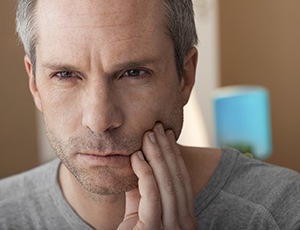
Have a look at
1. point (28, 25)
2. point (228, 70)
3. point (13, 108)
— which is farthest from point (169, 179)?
point (228, 70)

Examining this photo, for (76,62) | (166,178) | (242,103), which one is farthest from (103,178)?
(242,103)

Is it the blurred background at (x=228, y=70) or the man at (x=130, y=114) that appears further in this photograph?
the blurred background at (x=228, y=70)

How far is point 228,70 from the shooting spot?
5.43 meters

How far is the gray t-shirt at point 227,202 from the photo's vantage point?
1.72 metres

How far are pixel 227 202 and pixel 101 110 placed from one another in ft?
1.61

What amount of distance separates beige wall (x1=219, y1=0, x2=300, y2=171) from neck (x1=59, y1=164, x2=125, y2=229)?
145 inches

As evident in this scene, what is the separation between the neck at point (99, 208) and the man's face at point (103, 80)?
0.62ft

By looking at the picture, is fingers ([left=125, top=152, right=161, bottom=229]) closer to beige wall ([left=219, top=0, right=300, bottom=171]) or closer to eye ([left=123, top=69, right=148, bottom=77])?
eye ([left=123, top=69, right=148, bottom=77])

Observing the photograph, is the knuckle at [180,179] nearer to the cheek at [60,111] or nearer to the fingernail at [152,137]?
the fingernail at [152,137]

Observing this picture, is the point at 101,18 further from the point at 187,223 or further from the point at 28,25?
the point at 187,223

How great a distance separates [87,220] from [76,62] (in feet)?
1.67

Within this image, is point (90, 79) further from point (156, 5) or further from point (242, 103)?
point (242, 103)

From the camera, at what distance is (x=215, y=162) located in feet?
6.04

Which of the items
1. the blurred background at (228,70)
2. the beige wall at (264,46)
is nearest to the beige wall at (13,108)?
the blurred background at (228,70)
